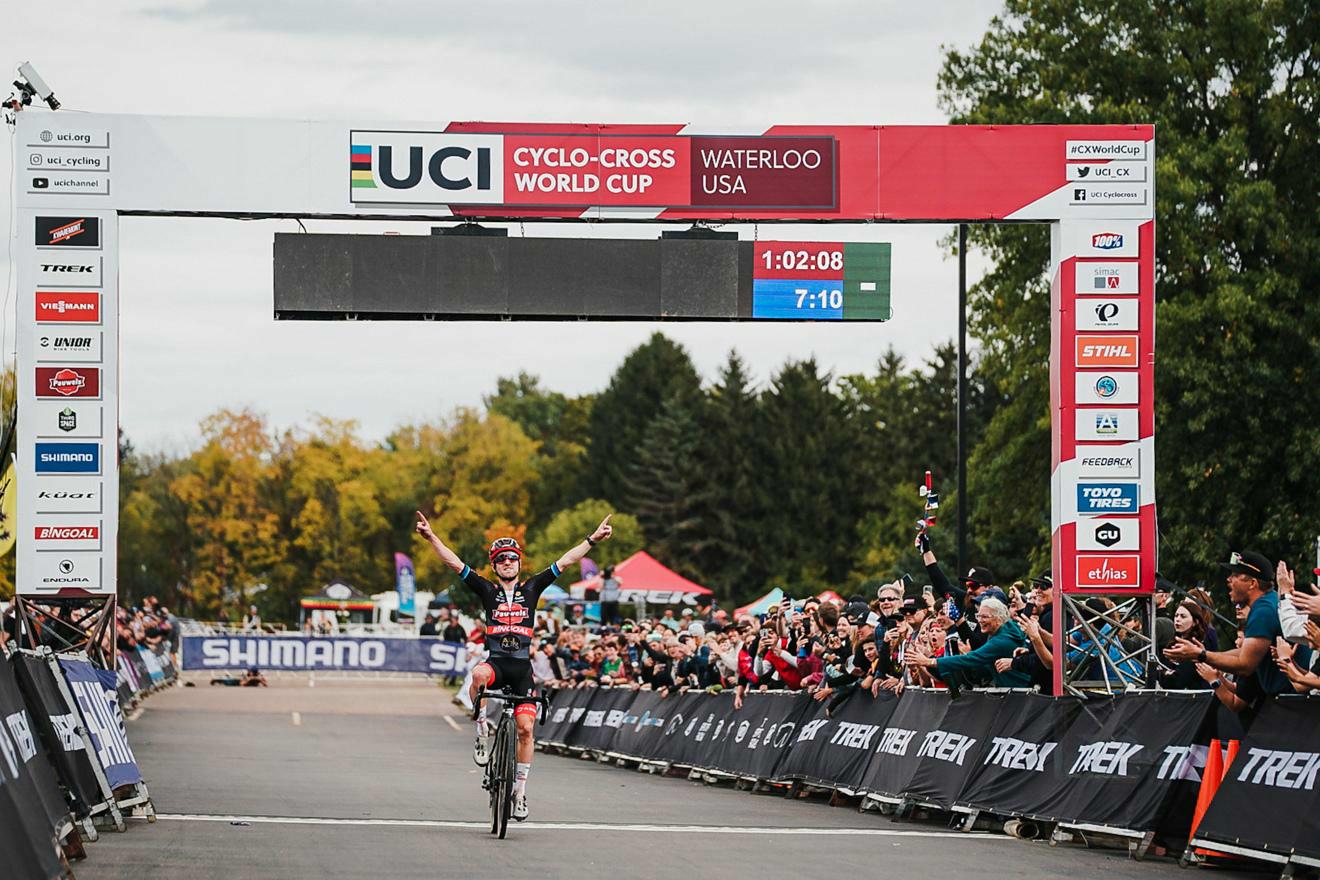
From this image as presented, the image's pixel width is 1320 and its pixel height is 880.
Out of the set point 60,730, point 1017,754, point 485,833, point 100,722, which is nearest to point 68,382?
point 100,722

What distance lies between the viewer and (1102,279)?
709 inches

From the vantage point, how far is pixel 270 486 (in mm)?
106000

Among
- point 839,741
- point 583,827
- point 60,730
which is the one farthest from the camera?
point 839,741

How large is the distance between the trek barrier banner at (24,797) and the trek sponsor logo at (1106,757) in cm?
707

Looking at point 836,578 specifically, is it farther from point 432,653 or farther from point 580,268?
point 580,268

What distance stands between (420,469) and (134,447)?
84.5 ft

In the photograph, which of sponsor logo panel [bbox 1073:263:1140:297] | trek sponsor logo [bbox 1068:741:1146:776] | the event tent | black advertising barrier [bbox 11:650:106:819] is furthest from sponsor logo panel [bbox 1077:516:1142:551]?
the event tent

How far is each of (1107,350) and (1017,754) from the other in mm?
4712

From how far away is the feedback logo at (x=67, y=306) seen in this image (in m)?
17.8

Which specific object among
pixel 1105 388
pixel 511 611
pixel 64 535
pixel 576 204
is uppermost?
pixel 576 204

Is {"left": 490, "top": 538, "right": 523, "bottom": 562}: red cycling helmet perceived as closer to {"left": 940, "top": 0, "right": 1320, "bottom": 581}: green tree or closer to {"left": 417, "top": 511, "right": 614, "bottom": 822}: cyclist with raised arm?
{"left": 417, "top": 511, "right": 614, "bottom": 822}: cyclist with raised arm

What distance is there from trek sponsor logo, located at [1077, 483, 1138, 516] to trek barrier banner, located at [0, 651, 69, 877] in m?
9.85

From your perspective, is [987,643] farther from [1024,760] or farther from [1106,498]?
[1106,498]

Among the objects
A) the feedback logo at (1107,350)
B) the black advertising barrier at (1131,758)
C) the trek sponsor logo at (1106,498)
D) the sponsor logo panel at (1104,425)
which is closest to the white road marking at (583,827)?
the black advertising barrier at (1131,758)
